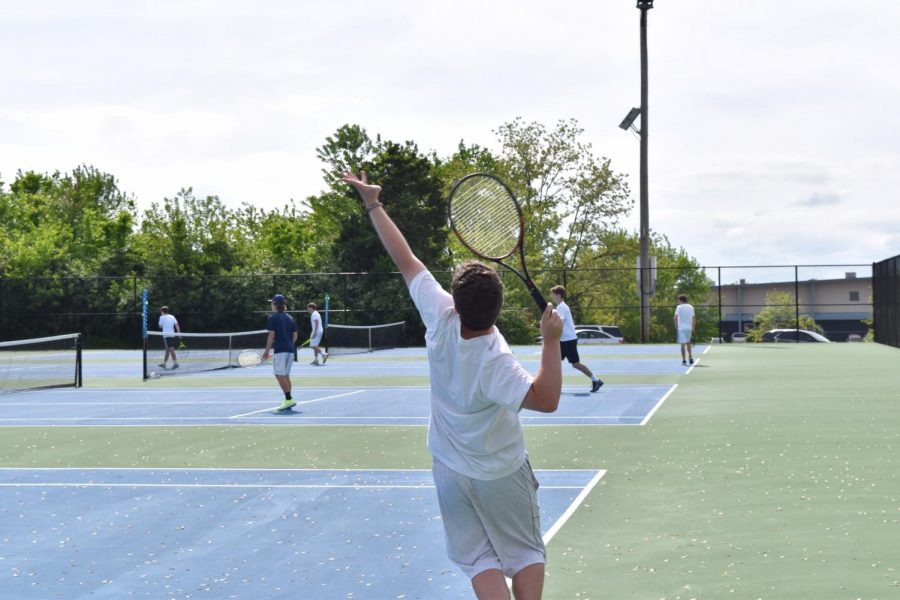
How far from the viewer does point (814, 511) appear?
24.1 ft

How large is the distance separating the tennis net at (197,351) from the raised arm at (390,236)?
58.9ft

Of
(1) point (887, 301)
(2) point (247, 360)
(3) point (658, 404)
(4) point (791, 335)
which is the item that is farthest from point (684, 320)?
(4) point (791, 335)

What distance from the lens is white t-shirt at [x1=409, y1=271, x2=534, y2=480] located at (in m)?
3.62

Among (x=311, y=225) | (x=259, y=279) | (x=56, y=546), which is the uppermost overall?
(x=311, y=225)

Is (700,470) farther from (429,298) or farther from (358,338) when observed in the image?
(358,338)

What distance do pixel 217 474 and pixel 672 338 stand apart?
4679 cm

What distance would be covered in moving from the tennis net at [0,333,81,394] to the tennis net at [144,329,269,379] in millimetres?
A: 1672

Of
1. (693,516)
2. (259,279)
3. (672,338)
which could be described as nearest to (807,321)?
(672,338)

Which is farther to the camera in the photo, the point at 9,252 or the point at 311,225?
the point at 311,225

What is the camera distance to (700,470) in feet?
30.0

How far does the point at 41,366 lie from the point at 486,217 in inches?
1115

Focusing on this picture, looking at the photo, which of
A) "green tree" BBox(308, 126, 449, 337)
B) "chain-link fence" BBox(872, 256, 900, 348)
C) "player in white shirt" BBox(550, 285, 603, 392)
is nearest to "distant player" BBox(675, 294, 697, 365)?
"player in white shirt" BBox(550, 285, 603, 392)

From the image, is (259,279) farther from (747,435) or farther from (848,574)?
(848,574)

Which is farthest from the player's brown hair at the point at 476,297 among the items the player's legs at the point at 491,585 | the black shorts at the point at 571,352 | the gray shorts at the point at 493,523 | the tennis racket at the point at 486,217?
the black shorts at the point at 571,352
